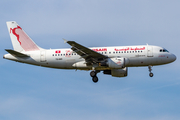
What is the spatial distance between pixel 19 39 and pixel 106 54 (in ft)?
46.3

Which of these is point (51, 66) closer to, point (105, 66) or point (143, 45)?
point (105, 66)

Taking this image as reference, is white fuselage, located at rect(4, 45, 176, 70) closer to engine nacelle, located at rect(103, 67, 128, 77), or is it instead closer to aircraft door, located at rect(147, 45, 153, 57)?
aircraft door, located at rect(147, 45, 153, 57)

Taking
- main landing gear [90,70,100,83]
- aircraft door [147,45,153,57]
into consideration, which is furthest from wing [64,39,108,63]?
aircraft door [147,45,153,57]

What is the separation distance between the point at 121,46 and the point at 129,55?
1903 millimetres

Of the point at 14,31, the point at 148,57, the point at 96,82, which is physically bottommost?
the point at 96,82

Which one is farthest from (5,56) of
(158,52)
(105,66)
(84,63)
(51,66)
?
(158,52)

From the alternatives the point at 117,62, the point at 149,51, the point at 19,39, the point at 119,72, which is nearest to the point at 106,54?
the point at 117,62

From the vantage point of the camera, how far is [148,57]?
153ft

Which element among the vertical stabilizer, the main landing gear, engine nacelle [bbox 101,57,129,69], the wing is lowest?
the main landing gear

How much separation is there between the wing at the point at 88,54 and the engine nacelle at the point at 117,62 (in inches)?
38.9

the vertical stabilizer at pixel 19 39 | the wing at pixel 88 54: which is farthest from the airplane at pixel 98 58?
the vertical stabilizer at pixel 19 39

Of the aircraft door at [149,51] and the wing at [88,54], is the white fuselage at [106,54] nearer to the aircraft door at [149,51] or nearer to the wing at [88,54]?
the aircraft door at [149,51]

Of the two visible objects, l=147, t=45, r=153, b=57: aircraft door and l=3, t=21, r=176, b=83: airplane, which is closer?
l=3, t=21, r=176, b=83: airplane

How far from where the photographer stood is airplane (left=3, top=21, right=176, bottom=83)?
150 ft
